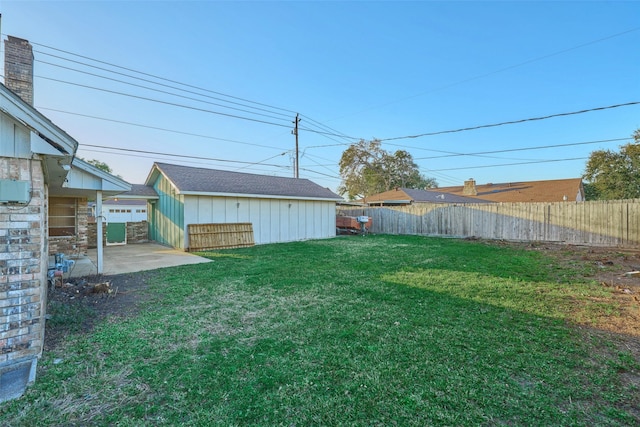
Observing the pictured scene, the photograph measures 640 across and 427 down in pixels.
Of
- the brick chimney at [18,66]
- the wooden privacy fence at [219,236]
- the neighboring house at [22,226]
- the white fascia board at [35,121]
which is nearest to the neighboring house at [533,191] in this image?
the wooden privacy fence at [219,236]

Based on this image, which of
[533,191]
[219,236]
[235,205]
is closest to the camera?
[219,236]

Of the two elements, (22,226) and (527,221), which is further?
(527,221)

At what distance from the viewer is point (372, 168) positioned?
34.9 metres

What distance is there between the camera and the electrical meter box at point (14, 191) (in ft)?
8.29

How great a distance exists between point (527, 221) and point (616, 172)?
22.3 meters

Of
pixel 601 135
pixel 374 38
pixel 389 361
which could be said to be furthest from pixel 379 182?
pixel 389 361

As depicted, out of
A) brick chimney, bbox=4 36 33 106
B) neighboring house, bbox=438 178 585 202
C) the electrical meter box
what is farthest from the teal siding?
neighboring house, bbox=438 178 585 202

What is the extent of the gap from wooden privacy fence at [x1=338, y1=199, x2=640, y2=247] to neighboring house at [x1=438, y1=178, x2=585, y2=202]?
50.2 feet

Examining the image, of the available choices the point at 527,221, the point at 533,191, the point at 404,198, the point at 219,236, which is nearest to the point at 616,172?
the point at 533,191

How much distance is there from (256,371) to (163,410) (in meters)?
0.74

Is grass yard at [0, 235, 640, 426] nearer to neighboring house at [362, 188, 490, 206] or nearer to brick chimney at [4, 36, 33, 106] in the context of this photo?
brick chimney at [4, 36, 33, 106]

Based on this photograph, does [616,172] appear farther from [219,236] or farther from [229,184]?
[219,236]

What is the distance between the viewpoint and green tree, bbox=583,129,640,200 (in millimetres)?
23812

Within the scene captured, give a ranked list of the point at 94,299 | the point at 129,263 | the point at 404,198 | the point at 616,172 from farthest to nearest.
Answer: the point at 616,172 → the point at 404,198 → the point at 129,263 → the point at 94,299
